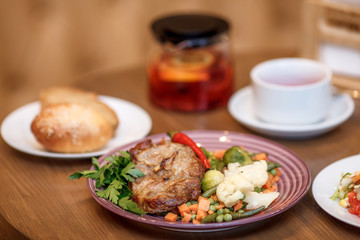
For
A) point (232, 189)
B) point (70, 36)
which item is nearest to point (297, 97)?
point (232, 189)

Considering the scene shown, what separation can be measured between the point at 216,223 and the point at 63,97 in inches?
31.5

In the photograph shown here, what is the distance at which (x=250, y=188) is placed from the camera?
1.13 metres

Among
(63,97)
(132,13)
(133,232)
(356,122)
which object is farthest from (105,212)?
(132,13)

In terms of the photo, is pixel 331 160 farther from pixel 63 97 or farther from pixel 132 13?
pixel 132 13

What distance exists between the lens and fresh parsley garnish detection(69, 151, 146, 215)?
1148 mm

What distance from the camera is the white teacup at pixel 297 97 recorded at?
151cm

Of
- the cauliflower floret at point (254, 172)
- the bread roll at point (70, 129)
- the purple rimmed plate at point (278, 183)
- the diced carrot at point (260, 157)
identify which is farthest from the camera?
the bread roll at point (70, 129)

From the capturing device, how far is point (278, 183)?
1261 millimetres

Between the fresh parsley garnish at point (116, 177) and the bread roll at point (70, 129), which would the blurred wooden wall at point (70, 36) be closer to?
the bread roll at point (70, 129)

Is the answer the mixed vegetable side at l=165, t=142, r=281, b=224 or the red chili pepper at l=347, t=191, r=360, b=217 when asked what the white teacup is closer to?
the mixed vegetable side at l=165, t=142, r=281, b=224

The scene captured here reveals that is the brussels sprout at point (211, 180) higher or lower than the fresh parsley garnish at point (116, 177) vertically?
lower

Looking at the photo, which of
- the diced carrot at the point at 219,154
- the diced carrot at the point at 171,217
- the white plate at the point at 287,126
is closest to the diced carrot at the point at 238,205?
the diced carrot at the point at 171,217

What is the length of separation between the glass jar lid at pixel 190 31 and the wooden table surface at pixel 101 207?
0.74 ft

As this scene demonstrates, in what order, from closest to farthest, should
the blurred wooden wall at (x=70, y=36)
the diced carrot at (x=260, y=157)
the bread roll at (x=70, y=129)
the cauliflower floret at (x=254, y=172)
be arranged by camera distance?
the cauliflower floret at (x=254, y=172) < the diced carrot at (x=260, y=157) < the bread roll at (x=70, y=129) < the blurred wooden wall at (x=70, y=36)
